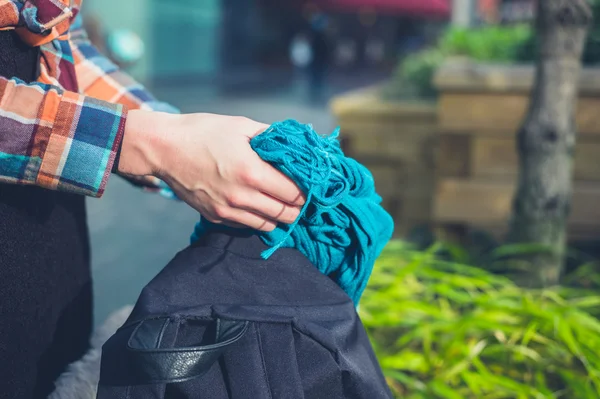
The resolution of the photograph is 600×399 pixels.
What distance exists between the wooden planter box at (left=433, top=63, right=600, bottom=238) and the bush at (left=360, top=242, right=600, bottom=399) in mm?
1474

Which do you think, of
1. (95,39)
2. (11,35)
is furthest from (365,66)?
(11,35)

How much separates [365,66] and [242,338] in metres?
25.1

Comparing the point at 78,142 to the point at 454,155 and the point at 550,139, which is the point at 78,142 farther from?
the point at 454,155

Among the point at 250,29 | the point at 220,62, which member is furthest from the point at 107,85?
the point at 250,29

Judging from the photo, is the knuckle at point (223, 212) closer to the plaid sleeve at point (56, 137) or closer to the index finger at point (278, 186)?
the index finger at point (278, 186)

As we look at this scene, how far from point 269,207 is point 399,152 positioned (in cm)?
403

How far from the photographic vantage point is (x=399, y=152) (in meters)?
5.05

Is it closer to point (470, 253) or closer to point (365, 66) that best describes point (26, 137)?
point (470, 253)

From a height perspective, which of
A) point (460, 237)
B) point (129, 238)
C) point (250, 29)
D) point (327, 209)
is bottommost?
point (250, 29)

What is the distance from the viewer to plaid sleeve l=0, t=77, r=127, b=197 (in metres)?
1.04

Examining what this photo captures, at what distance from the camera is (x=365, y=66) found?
25500 mm

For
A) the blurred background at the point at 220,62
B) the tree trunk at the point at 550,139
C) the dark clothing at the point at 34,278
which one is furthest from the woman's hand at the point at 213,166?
the tree trunk at the point at 550,139

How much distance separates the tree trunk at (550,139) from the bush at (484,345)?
15.3 inches

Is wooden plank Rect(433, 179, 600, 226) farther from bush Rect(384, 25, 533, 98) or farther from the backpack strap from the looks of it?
the backpack strap
